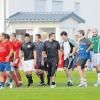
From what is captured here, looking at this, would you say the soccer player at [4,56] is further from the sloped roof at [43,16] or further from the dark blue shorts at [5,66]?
the sloped roof at [43,16]

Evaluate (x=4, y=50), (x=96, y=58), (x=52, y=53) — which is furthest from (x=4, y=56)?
(x=96, y=58)

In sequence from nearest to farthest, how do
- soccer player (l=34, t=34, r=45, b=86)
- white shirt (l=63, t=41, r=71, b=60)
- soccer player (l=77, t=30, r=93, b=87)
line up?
soccer player (l=77, t=30, r=93, b=87), white shirt (l=63, t=41, r=71, b=60), soccer player (l=34, t=34, r=45, b=86)

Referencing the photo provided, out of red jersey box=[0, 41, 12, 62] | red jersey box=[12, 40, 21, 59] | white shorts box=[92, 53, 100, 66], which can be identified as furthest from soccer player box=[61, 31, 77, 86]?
red jersey box=[0, 41, 12, 62]

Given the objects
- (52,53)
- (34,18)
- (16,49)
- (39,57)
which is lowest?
(39,57)

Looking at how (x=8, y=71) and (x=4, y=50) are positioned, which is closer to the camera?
(x=4, y=50)

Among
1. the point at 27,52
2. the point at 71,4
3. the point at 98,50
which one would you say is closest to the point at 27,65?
the point at 27,52

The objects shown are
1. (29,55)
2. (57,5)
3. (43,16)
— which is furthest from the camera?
(57,5)

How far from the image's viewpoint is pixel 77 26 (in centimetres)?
5266

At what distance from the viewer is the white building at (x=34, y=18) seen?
5006 cm

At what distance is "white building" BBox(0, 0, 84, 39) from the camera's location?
5006 cm

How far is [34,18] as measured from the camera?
164 feet

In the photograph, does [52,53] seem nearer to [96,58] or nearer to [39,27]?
[96,58]

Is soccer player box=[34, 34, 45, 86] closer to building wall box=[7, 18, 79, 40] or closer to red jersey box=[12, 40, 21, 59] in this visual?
red jersey box=[12, 40, 21, 59]

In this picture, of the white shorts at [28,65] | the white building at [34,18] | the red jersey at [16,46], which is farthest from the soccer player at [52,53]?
the white building at [34,18]
